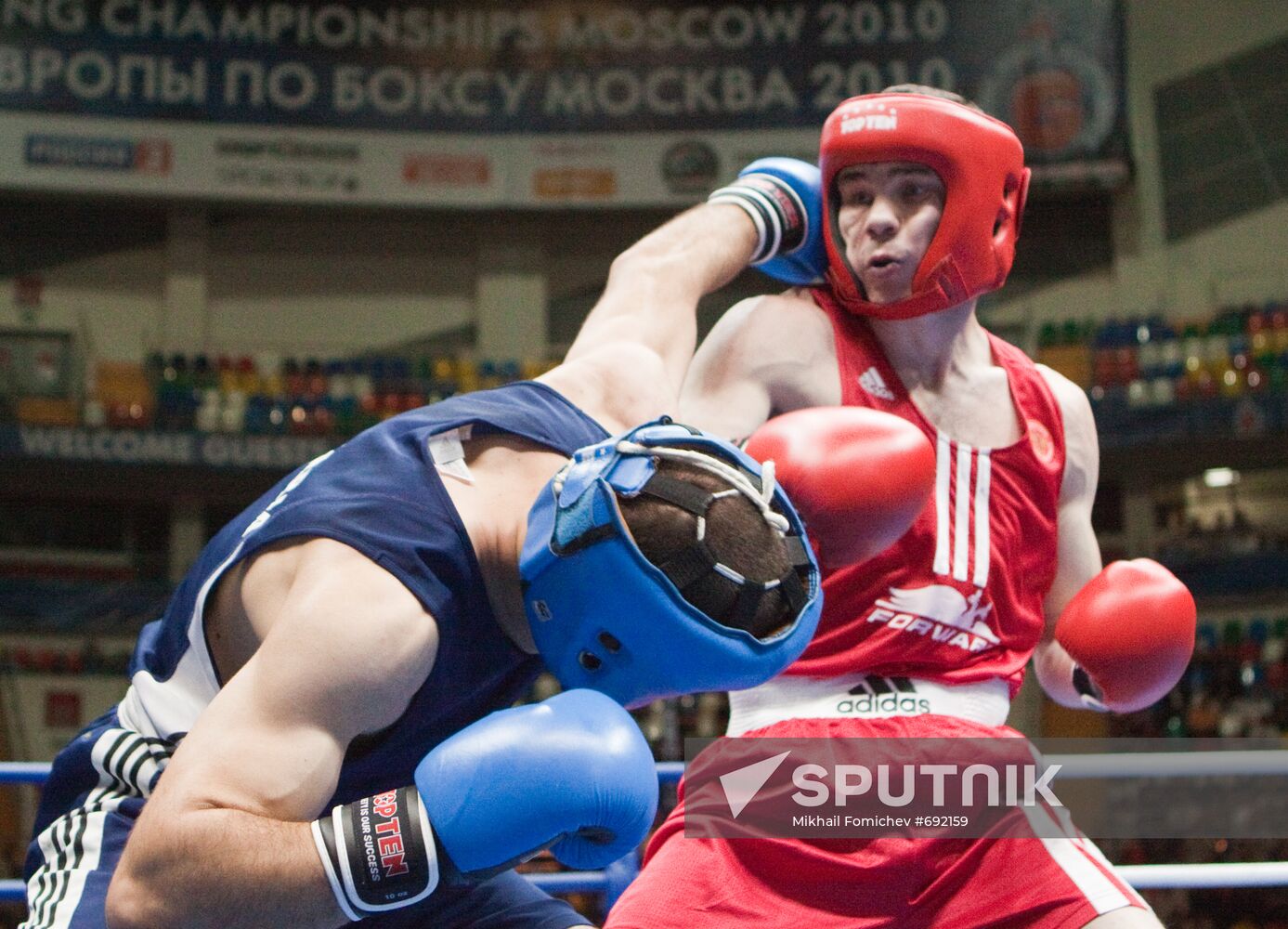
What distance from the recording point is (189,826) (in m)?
1.37

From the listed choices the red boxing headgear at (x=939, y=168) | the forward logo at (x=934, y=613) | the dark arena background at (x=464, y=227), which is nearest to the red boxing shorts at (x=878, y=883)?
the forward logo at (x=934, y=613)

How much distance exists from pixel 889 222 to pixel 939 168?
13 cm

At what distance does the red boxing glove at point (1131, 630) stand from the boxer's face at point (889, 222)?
0.61 metres

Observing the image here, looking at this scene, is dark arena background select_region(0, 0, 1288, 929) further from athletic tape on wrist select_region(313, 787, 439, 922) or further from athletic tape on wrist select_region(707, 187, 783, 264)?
athletic tape on wrist select_region(313, 787, 439, 922)

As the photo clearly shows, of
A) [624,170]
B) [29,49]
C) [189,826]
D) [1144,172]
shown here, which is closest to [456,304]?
[624,170]

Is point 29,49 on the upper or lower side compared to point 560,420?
upper

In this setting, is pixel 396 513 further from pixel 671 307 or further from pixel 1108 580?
pixel 1108 580

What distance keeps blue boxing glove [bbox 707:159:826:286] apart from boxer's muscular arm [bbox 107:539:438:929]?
1215mm

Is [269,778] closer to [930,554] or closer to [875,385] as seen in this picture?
[930,554]

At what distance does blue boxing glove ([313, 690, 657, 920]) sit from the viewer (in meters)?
1.42

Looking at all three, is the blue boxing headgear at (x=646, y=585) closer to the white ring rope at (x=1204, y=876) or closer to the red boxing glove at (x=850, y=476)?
the red boxing glove at (x=850, y=476)

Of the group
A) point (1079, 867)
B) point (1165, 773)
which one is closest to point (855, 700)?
point (1079, 867)

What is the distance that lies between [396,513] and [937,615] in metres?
0.98

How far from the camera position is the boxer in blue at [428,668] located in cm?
141
